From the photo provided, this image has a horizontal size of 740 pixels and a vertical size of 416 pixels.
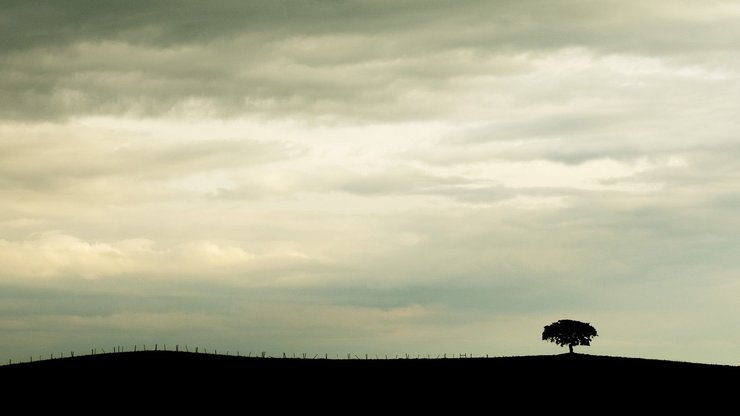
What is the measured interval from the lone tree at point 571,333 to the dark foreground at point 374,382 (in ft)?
107

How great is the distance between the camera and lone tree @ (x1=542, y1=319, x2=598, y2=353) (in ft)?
471

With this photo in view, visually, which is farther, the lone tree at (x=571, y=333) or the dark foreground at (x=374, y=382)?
the lone tree at (x=571, y=333)

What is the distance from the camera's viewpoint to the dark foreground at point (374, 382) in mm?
87000

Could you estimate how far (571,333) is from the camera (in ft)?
472

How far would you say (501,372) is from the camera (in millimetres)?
100938

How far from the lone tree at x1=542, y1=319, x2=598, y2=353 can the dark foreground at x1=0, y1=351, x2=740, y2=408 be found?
107 ft

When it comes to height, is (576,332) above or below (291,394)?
above

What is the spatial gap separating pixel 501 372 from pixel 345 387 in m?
17.9

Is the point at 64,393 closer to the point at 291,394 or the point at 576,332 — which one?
the point at 291,394

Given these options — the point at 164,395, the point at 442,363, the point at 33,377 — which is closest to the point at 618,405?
the point at 442,363

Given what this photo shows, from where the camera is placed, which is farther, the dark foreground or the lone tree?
the lone tree

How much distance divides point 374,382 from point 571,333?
57.2m

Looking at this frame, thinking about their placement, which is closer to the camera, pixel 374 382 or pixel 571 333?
pixel 374 382

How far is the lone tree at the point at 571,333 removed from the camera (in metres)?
144
